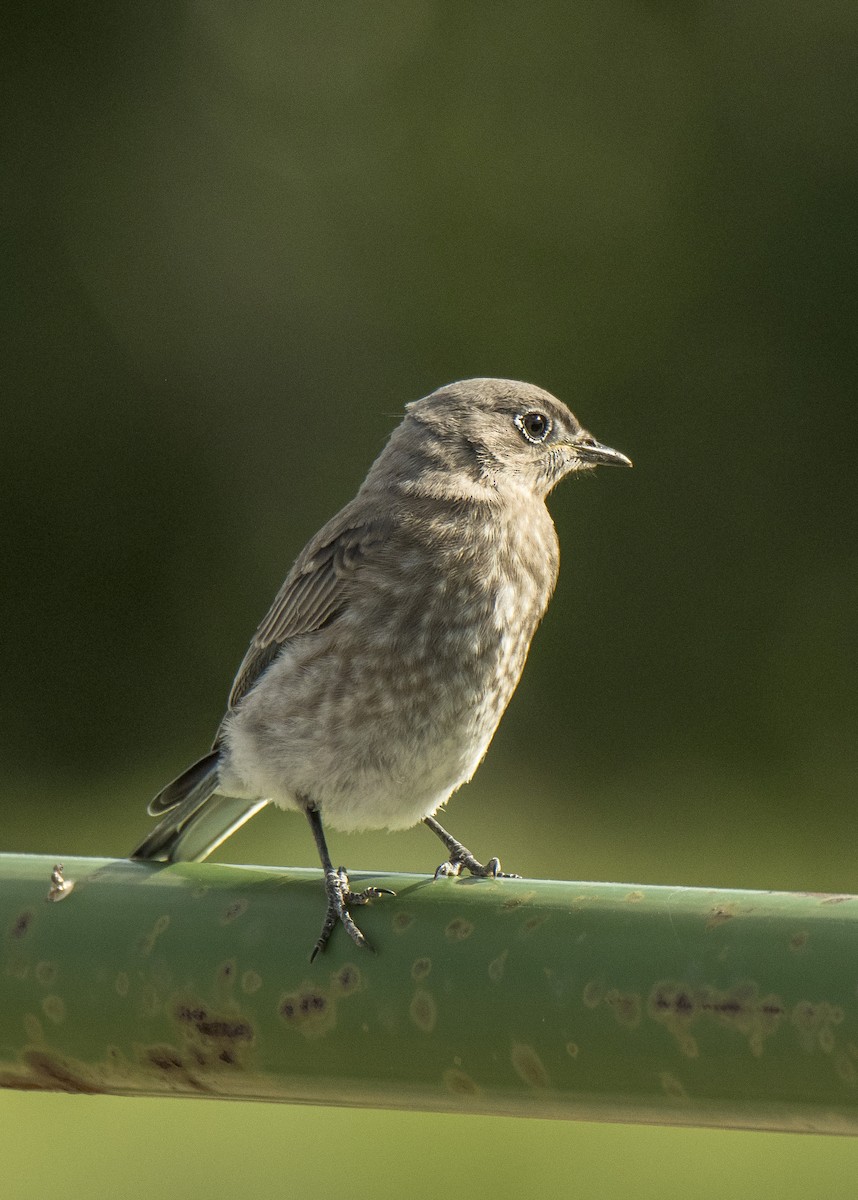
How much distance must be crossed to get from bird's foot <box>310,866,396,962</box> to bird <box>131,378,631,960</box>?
27.3 inches

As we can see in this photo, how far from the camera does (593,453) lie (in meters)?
3.23

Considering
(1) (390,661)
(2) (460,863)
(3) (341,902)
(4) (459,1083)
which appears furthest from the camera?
(2) (460,863)

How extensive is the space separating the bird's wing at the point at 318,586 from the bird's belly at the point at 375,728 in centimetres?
7

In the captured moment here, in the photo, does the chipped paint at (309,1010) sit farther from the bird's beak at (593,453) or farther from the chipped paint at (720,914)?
the bird's beak at (593,453)

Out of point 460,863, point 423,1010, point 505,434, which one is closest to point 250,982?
point 423,1010

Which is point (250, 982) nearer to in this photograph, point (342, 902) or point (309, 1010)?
point (309, 1010)

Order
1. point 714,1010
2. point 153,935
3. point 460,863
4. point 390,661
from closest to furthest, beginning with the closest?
point 714,1010
point 153,935
point 390,661
point 460,863

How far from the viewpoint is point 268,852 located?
4746 mm

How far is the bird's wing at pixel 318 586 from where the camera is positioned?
2.97 metres

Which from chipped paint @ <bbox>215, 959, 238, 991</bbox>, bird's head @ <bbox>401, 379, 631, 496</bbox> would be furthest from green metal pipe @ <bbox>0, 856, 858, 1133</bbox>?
bird's head @ <bbox>401, 379, 631, 496</bbox>

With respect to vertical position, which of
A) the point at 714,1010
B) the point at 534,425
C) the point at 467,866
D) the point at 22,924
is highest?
the point at 22,924

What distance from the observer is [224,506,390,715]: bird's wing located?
9.73 feet

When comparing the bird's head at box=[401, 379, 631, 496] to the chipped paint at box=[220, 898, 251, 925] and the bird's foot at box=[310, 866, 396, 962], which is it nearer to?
the bird's foot at box=[310, 866, 396, 962]

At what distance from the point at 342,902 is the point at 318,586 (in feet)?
3.76
